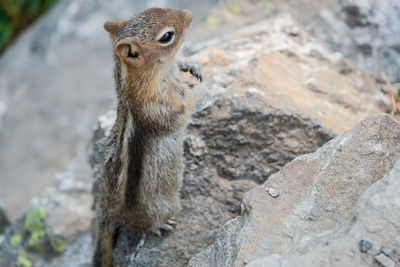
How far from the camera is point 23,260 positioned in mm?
3688

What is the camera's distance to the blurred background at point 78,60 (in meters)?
3.82

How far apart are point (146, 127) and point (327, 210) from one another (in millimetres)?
1222

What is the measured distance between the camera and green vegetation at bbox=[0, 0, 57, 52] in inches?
253

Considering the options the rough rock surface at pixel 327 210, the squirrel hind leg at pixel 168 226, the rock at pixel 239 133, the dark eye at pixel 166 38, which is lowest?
the squirrel hind leg at pixel 168 226

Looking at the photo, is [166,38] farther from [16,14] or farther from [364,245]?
[16,14]

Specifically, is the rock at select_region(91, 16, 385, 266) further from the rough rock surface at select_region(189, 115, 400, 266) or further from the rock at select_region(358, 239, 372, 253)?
the rock at select_region(358, 239, 372, 253)

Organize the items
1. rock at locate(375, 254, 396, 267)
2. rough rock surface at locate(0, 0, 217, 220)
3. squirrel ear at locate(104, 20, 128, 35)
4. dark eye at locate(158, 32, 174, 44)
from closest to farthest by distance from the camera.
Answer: rock at locate(375, 254, 396, 267), dark eye at locate(158, 32, 174, 44), squirrel ear at locate(104, 20, 128, 35), rough rock surface at locate(0, 0, 217, 220)

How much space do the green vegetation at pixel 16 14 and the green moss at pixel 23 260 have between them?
3.67 m

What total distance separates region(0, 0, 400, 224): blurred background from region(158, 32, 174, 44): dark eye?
114cm

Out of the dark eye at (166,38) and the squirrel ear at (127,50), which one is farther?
the dark eye at (166,38)

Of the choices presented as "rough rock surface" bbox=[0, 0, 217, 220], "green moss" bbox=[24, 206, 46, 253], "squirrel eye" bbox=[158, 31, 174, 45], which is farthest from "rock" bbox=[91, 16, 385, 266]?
"rough rock surface" bbox=[0, 0, 217, 220]

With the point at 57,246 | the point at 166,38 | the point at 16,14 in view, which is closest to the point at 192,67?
the point at 166,38

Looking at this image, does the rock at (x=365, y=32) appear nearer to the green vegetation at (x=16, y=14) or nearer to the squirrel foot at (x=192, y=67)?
the squirrel foot at (x=192, y=67)

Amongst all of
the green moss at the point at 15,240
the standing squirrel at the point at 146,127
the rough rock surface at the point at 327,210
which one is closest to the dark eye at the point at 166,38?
the standing squirrel at the point at 146,127
